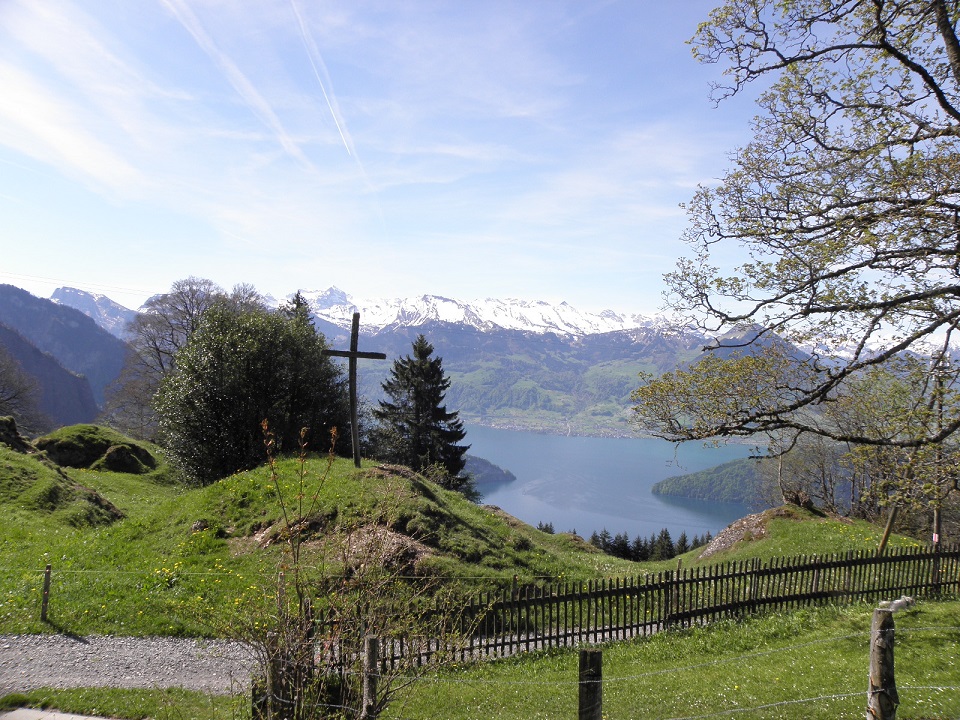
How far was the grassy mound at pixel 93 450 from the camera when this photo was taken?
104ft

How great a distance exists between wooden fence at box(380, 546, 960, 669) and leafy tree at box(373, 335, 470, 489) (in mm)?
33359

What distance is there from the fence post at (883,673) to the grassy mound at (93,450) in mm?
35211

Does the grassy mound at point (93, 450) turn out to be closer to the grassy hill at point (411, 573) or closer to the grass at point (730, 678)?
the grassy hill at point (411, 573)

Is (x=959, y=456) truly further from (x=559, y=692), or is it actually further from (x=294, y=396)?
(x=294, y=396)

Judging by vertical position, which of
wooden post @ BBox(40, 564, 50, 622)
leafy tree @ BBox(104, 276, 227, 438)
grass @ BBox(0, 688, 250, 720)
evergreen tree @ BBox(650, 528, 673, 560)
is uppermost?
leafy tree @ BBox(104, 276, 227, 438)

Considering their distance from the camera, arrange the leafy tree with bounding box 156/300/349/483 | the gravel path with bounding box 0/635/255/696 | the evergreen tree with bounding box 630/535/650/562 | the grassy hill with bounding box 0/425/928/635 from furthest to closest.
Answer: the evergreen tree with bounding box 630/535/650/562
the leafy tree with bounding box 156/300/349/483
the grassy hill with bounding box 0/425/928/635
the gravel path with bounding box 0/635/255/696

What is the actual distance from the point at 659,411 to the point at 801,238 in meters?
4.03

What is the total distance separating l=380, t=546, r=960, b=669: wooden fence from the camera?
39.1 ft

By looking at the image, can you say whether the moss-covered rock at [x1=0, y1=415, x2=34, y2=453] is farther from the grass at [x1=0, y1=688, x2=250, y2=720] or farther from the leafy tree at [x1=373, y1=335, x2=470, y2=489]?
the leafy tree at [x1=373, y1=335, x2=470, y2=489]

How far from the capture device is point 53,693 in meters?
9.16

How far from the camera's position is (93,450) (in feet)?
108

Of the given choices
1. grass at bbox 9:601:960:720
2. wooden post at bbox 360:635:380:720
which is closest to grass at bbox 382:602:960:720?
grass at bbox 9:601:960:720

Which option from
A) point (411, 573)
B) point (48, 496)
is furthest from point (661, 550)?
point (48, 496)

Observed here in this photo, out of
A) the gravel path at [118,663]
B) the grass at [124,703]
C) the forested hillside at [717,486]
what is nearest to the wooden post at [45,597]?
the gravel path at [118,663]
